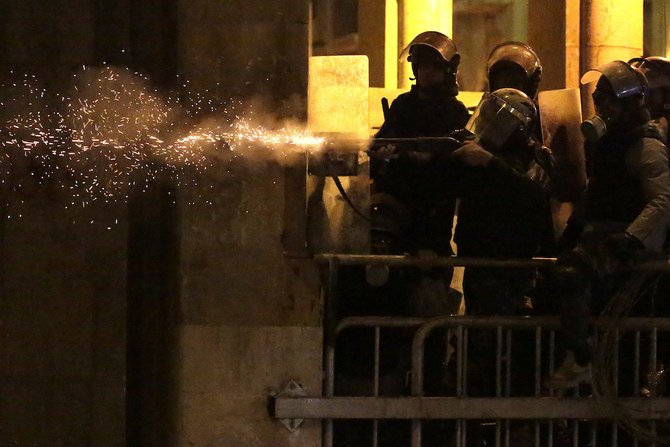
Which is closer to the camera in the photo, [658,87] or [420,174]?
[420,174]

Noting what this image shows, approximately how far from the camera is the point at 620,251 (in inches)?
218

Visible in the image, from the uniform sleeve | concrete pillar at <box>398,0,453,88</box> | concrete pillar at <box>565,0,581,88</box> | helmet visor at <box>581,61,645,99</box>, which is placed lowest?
the uniform sleeve

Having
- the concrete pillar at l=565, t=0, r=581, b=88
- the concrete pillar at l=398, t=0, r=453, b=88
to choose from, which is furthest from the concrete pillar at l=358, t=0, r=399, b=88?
the concrete pillar at l=565, t=0, r=581, b=88

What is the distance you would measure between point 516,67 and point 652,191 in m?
1.31

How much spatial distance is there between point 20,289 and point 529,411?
2696 mm

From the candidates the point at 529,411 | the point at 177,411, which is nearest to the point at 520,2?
the point at 529,411

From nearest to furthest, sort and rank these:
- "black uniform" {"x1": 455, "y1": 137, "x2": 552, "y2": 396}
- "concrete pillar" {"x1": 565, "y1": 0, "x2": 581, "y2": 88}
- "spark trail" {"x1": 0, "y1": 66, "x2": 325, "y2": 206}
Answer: "spark trail" {"x1": 0, "y1": 66, "x2": 325, "y2": 206}
"black uniform" {"x1": 455, "y1": 137, "x2": 552, "y2": 396}
"concrete pillar" {"x1": 565, "y1": 0, "x2": 581, "y2": 88}

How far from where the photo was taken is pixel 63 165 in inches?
227

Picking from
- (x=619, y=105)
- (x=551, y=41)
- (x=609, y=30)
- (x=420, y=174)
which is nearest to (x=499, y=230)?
(x=420, y=174)

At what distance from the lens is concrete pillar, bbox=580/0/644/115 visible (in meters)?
8.41

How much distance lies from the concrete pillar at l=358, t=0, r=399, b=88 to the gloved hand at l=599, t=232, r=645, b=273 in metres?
4.12

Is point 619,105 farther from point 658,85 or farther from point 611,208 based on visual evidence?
point 658,85

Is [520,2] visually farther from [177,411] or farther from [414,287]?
[177,411]

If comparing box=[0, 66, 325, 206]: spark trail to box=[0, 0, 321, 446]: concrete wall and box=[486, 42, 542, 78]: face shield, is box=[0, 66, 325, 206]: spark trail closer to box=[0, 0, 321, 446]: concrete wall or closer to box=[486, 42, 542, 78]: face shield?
box=[0, 0, 321, 446]: concrete wall
